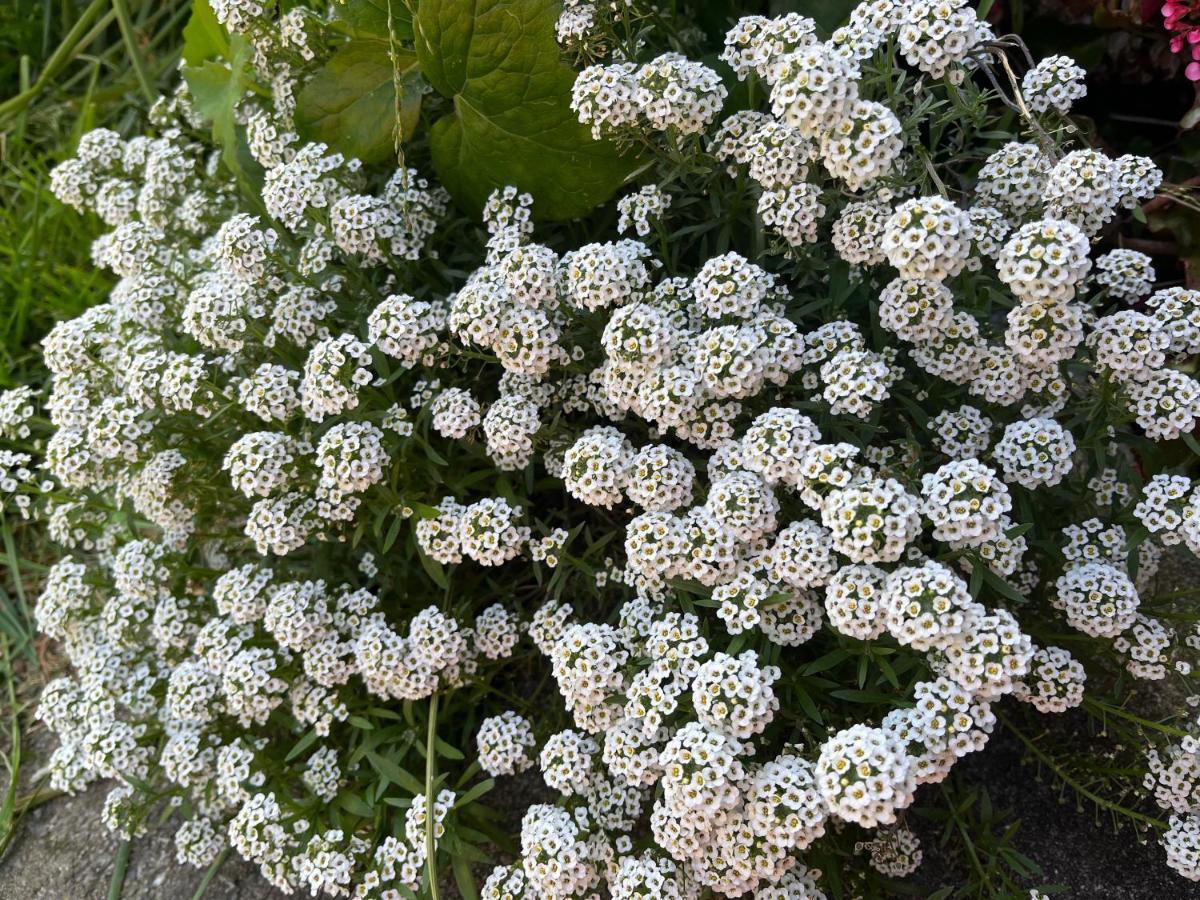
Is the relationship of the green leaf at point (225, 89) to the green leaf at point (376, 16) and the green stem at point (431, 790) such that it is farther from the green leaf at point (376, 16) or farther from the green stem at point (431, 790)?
the green stem at point (431, 790)

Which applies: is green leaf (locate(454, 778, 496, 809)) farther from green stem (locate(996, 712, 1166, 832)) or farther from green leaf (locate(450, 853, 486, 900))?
green stem (locate(996, 712, 1166, 832))

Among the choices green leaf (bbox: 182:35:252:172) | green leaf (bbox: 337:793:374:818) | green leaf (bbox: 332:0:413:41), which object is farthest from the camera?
green leaf (bbox: 182:35:252:172)

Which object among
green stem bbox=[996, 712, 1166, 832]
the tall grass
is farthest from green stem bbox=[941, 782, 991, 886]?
the tall grass

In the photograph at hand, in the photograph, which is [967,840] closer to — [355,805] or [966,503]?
[966,503]

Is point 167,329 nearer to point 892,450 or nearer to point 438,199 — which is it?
point 438,199

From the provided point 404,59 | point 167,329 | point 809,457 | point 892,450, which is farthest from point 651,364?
point 167,329
